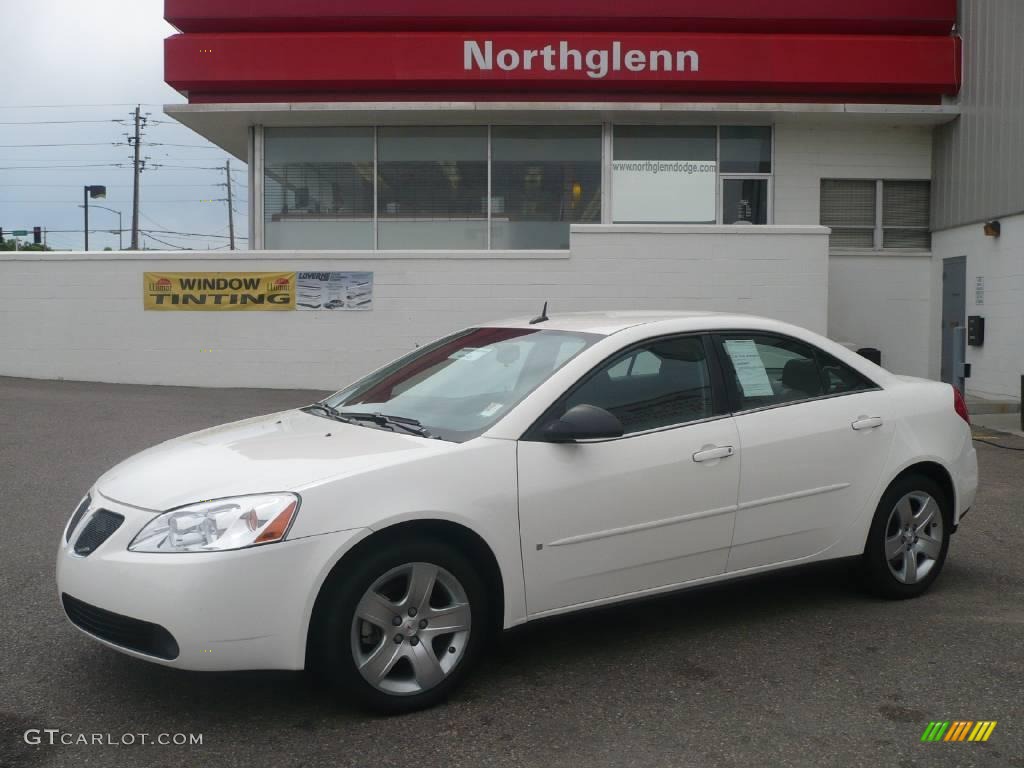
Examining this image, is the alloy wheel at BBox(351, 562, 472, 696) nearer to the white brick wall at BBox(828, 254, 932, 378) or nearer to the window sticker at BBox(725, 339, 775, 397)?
the window sticker at BBox(725, 339, 775, 397)

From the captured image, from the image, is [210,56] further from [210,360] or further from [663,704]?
[663,704]

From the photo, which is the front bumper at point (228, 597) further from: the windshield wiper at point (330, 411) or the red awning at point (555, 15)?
the red awning at point (555, 15)

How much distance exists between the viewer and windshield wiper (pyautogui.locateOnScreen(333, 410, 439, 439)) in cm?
437

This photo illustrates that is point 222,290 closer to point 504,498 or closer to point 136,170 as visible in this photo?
point 504,498

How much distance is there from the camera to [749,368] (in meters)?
5.01

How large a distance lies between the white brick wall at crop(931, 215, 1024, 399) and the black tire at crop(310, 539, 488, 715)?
13715 millimetres

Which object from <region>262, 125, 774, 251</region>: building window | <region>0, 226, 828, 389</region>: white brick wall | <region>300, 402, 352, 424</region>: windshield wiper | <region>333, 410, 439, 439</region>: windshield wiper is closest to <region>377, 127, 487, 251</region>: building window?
<region>262, 125, 774, 251</region>: building window

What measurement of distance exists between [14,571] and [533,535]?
10.8 feet

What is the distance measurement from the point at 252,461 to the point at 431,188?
15.1 meters

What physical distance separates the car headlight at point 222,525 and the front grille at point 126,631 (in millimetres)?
259

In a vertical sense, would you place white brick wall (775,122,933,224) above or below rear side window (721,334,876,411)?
above

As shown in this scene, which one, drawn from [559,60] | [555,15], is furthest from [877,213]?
[555,15]

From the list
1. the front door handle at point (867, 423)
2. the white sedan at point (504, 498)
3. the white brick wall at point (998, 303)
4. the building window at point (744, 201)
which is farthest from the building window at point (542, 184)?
the front door handle at point (867, 423)

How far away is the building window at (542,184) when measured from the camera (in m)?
18.6
